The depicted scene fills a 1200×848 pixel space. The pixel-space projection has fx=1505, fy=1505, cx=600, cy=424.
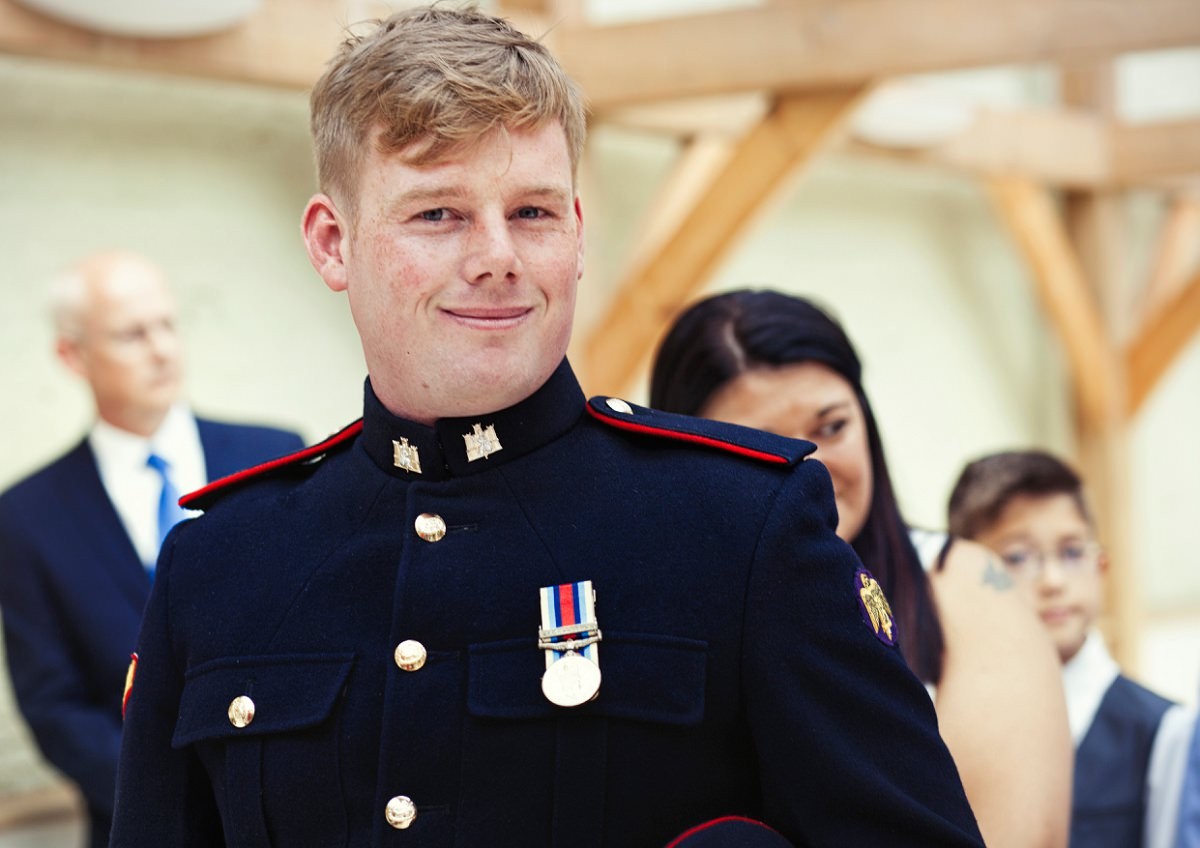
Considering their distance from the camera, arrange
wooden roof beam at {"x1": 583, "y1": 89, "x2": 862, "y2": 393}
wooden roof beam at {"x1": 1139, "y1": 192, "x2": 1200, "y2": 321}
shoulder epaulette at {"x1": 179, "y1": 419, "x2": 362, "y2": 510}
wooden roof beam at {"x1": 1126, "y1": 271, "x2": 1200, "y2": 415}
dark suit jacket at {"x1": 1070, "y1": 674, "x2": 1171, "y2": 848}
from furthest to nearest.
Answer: wooden roof beam at {"x1": 1139, "y1": 192, "x2": 1200, "y2": 321} → wooden roof beam at {"x1": 1126, "y1": 271, "x2": 1200, "y2": 415} → wooden roof beam at {"x1": 583, "y1": 89, "x2": 862, "y2": 393} → dark suit jacket at {"x1": 1070, "y1": 674, "x2": 1171, "y2": 848} → shoulder epaulette at {"x1": 179, "y1": 419, "x2": 362, "y2": 510}

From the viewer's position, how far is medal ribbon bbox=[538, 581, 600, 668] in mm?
1079

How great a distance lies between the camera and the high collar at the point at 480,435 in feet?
3.82

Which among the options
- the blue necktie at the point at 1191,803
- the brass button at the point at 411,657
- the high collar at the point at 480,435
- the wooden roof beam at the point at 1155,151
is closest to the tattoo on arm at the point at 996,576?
the blue necktie at the point at 1191,803

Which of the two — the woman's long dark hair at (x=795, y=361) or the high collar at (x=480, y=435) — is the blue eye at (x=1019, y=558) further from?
the high collar at (x=480, y=435)

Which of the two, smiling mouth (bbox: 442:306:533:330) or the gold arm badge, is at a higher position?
smiling mouth (bbox: 442:306:533:330)

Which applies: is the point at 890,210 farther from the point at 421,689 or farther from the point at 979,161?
the point at 421,689

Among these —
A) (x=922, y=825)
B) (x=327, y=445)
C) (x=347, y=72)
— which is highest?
(x=347, y=72)

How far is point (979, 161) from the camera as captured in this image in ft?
17.9

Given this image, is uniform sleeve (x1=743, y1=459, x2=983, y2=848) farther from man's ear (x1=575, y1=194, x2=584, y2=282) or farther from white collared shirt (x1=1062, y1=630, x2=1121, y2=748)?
white collared shirt (x1=1062, y1=630, x2=1121, y2=748)

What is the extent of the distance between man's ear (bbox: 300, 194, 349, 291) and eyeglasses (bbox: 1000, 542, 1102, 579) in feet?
4.89

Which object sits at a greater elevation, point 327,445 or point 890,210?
point 890,210

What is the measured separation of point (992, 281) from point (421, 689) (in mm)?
6219

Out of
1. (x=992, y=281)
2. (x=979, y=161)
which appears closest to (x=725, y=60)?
(x=979, y=161)

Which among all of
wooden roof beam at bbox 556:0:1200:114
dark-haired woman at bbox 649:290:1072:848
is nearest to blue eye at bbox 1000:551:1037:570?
dark-haired woman at bbox 649:290:1072:848
